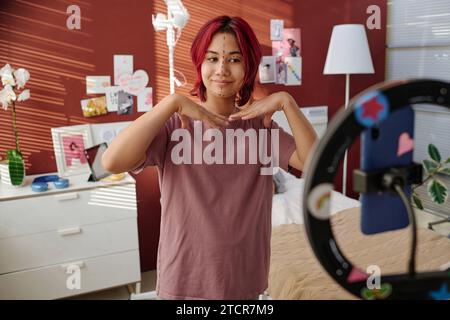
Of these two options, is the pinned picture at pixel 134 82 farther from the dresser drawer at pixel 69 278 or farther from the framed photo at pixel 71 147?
the dresser drawer at pixel 69 278

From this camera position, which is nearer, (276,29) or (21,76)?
(21,76)

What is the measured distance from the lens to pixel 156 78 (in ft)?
9.68

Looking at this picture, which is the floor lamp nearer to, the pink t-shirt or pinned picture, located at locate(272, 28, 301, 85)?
pinned picture, located at locate(272, 28, 301, 85)

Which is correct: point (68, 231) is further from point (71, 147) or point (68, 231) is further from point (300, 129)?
point (300, 129)

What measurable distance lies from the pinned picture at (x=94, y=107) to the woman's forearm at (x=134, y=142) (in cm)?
200

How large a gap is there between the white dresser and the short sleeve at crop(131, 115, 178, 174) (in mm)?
1618

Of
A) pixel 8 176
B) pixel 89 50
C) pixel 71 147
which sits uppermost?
pixel 89 50

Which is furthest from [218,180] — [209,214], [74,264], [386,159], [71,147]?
[71,147]

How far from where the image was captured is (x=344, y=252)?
6.73ft

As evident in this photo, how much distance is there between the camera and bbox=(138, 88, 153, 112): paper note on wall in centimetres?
292

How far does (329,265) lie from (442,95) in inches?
6.7

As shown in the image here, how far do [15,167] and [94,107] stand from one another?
0.63 m

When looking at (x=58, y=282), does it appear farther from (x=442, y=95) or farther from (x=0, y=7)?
(x=442, y=95)

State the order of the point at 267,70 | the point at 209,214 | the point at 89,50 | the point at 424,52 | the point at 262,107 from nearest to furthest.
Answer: the point at 262,107 → the point at 209,214 → the point at 89,50 → the point at 267,70 → the point at 424,52
